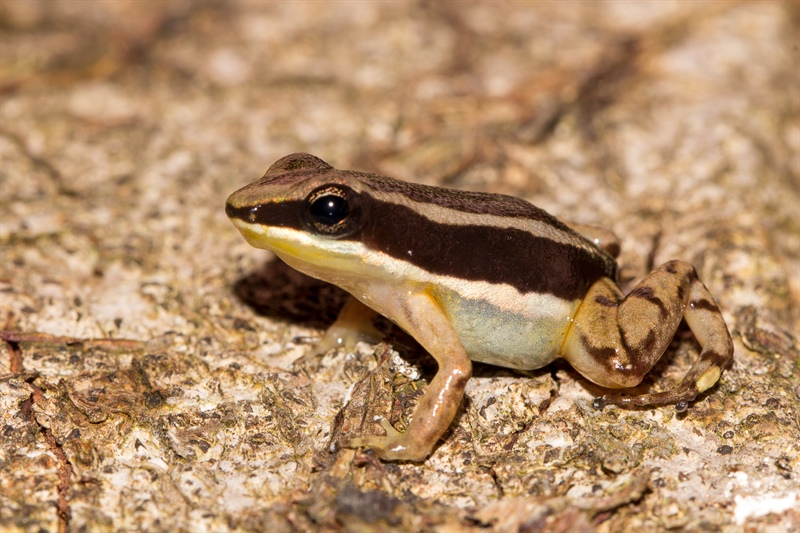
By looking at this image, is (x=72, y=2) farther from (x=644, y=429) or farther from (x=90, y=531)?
(x=644, y=429)

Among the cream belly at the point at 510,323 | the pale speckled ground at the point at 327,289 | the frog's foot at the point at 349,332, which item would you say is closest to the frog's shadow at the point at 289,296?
the pale speckled ground at the point at 327,289

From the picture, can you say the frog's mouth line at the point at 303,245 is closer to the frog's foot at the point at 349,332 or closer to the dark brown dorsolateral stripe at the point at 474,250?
the dark brown dorsolateral stripe at the point at 474,250

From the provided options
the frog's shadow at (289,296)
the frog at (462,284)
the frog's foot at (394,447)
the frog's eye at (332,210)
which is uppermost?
the frog's eye at (332,210)

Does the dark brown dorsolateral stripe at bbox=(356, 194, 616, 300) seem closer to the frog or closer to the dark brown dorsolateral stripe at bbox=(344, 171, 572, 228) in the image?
the frog

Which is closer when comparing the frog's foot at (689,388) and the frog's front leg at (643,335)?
the frog's front leg at (643,335)

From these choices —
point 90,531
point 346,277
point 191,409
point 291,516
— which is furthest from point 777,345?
point 90,531

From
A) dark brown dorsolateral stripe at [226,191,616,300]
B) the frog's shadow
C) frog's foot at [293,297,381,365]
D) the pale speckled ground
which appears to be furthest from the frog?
the frog's shadow

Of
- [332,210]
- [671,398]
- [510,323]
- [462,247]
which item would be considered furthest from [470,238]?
[671,398]

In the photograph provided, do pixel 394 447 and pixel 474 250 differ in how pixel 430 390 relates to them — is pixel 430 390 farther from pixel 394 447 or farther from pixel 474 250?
pixel 474 250

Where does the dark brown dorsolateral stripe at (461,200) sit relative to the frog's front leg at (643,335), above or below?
above
